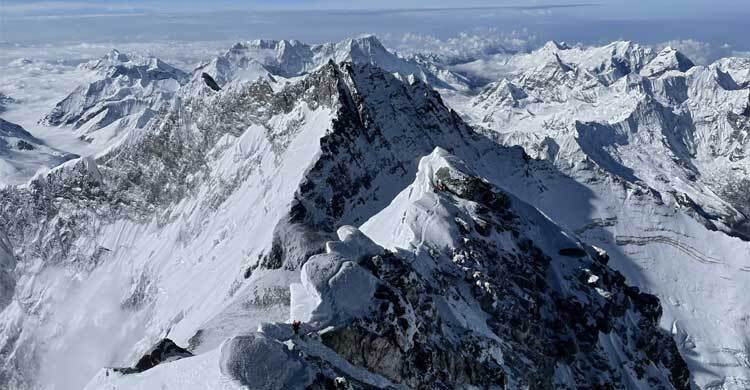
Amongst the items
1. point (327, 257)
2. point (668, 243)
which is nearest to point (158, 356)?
point (327, 257)

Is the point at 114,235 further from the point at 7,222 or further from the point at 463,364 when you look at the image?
the point at 463,364

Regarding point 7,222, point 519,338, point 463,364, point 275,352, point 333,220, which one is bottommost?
point 7,222

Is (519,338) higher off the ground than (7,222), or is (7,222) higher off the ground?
(519,338)

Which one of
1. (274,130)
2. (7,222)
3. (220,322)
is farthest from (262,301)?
(7,222)

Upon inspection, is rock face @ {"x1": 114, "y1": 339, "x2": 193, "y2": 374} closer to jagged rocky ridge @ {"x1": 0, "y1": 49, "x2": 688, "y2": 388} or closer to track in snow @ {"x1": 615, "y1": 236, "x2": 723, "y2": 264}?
jagged rocky ridge @ {"x1": 0, "y1": 49, "x2": 688, "y2": 388}

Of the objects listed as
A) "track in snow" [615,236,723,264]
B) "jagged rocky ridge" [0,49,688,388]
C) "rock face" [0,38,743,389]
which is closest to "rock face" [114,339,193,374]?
"rock face" [0,38,743,389]

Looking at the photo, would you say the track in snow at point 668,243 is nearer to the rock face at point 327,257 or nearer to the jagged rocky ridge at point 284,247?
the rock face at point 327,257

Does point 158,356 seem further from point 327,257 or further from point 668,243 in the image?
point 668,243

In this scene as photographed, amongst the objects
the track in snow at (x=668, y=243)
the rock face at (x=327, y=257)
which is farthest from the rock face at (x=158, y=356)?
the track in snow at (x=668, y=243)
